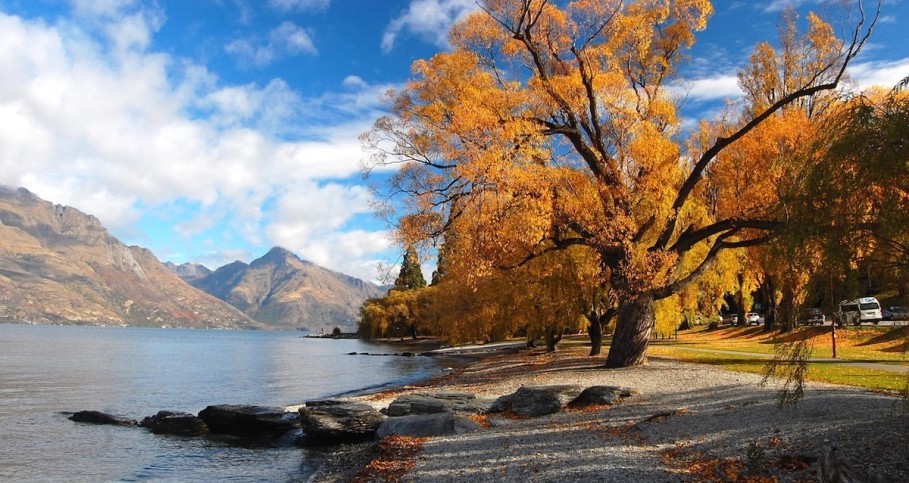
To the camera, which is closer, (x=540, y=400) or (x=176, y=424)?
(x=540, y=400)

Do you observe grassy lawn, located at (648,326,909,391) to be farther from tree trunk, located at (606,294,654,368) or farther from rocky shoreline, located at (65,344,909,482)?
tree trunk, located at (606,294,654,368)

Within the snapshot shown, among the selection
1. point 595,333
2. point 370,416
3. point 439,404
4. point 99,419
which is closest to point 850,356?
point 595,333

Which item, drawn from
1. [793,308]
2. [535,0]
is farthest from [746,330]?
[793,308]

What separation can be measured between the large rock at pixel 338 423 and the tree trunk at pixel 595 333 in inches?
726

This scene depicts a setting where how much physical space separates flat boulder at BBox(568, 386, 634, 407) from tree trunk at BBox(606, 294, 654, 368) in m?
6.94

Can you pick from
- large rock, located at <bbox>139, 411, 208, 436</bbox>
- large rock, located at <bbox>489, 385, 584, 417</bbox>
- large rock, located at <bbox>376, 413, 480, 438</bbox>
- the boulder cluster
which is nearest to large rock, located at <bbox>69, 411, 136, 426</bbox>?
the boulder cluster

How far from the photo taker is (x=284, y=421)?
22.5 meters

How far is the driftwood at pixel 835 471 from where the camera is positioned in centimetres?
740

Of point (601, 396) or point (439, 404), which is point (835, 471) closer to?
point (601, 396)

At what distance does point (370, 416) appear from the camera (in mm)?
20844

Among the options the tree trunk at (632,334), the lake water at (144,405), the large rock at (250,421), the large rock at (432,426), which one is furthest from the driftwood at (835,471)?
the large rock at (250,421)

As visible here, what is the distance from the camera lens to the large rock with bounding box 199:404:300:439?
22234mm

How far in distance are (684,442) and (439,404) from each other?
10.4m

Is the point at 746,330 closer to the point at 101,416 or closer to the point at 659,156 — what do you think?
the point at 659,156
